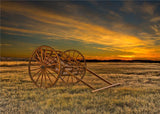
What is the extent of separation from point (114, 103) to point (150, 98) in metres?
1.62

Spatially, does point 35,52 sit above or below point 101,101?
above

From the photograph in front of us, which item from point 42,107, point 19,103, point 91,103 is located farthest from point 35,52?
point 91,103

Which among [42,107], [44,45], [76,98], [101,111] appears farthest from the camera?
[44,45]

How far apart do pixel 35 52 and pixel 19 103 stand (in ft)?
10.1

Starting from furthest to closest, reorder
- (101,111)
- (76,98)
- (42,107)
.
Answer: (76,98)
(42,107)
(101,111)

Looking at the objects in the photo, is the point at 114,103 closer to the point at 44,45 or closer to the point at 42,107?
the point at 42,107

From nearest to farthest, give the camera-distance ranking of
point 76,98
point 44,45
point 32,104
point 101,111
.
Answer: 1. point 101,111
2. point 32,104
3. point 76,98
4. point 44,45

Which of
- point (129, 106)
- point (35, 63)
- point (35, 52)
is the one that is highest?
point (35, 52)

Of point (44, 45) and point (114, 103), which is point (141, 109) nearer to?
point (114, 103)

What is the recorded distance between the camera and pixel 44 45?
6941mm

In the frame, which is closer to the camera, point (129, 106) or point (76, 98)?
point (129, 106)

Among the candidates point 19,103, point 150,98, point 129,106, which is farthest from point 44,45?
point 150,98

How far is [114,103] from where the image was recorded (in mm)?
4766

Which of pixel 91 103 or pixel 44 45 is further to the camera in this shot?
pixel 44 45
